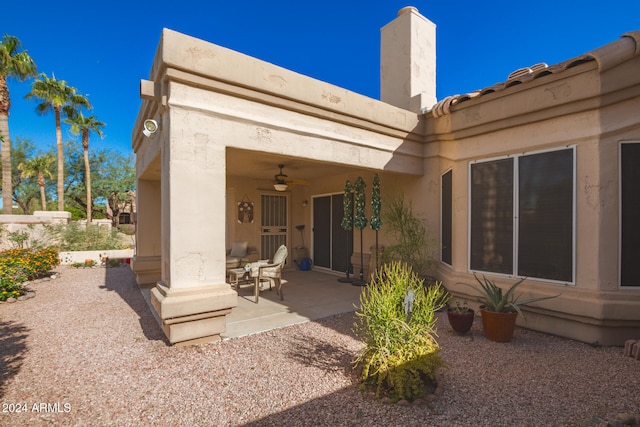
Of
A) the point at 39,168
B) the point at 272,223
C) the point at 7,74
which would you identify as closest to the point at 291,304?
the point at 272,223

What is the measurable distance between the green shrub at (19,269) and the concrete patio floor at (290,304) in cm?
210

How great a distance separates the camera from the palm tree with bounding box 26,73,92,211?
1491 cm

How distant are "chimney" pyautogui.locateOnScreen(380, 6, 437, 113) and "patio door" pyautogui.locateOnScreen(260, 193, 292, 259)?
4123 millimetres

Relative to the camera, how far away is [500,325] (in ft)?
12.0

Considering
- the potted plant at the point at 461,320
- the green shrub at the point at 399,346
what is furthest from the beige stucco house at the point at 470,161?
the green shrub at the point at 399,346

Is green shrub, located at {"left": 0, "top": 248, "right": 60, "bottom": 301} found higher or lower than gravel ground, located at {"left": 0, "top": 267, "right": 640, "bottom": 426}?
higher

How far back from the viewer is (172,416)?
2293 millimetres

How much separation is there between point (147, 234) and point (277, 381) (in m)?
5.11

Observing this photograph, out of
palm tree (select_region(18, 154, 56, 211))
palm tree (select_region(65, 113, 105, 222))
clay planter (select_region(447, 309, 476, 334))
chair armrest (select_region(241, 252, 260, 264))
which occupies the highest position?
palm tree (select_region(65, 113, 105, 222))

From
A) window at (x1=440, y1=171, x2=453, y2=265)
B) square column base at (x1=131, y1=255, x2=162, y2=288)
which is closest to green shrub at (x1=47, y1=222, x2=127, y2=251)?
square column base at (x1=131, y1=255, x2=162, y2=288)

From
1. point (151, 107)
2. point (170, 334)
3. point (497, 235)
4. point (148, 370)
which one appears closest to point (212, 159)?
point (151, 107)

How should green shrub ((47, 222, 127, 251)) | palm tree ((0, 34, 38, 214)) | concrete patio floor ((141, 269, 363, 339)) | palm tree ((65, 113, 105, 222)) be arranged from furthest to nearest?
palm tree ((65, 113, 105, 222)) < palm tree ((0, 34, 38, 214)) < green shrub ((47, 222, 127, 251)) < concrete patio floor ((141, 269, 363, 339))

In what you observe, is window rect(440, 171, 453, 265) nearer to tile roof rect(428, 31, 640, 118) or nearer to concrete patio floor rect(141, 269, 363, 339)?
tile roof rect(428, 31, 640, 118)

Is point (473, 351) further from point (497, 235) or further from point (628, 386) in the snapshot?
point (497, 235)
